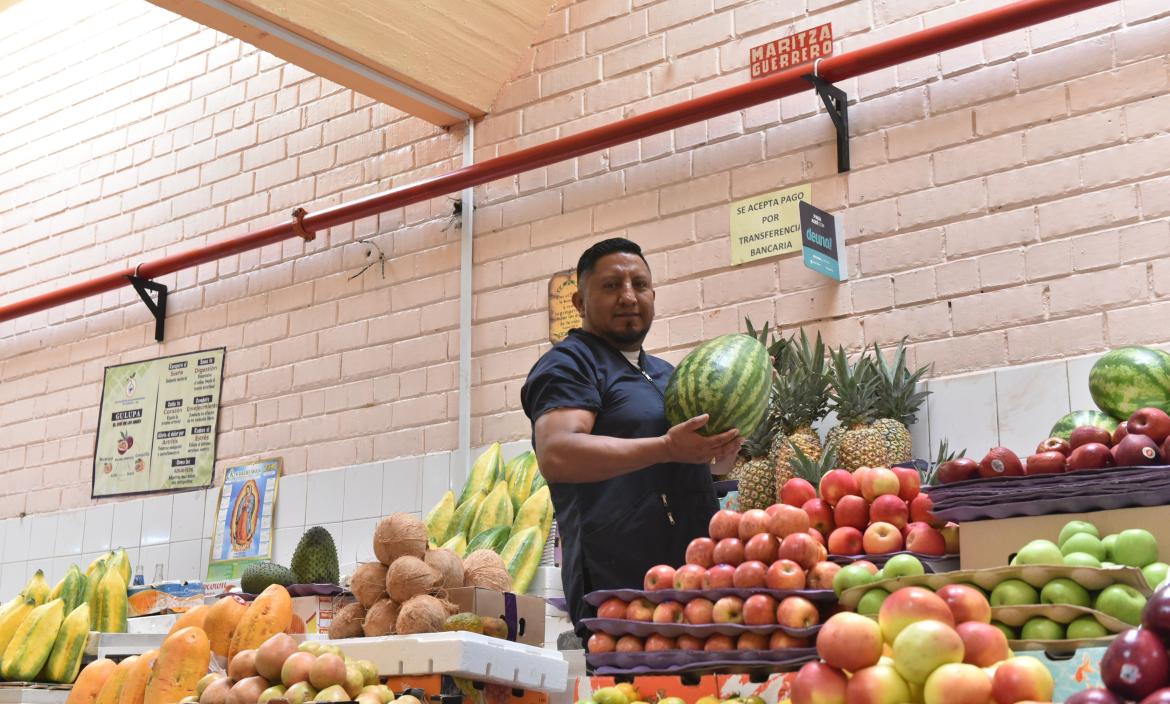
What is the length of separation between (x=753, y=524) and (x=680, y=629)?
0.95 feet

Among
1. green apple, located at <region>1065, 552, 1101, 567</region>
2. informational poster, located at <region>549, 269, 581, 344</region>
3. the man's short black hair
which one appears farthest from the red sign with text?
green apple, located at <region>1065, 552, 1101, 567</region>

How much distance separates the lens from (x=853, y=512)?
2734mm

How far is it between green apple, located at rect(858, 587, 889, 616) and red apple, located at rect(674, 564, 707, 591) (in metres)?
0.43

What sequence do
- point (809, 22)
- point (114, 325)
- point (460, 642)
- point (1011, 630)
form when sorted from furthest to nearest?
point (114, 325)
point (809, 22)
point (460, 642)
point (1011, 630)

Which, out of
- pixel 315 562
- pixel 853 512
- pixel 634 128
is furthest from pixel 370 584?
pixel 634 128

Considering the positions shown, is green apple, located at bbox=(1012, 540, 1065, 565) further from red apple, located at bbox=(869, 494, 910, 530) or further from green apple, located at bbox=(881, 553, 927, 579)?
red apple, located at bbox=(869, 494, 910, 530)

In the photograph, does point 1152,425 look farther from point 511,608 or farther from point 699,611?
point 511,608

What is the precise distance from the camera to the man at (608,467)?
3166 millimetres

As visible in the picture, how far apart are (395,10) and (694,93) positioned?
1455 mm

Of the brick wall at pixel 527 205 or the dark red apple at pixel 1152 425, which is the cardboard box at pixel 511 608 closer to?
the dark red apple at pixel 1152 425

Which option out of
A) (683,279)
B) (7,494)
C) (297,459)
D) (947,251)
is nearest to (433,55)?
(683,279)

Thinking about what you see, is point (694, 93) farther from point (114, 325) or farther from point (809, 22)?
point (114, 325)

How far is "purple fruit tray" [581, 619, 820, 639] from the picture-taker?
7.54 feet

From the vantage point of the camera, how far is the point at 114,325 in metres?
7.17
